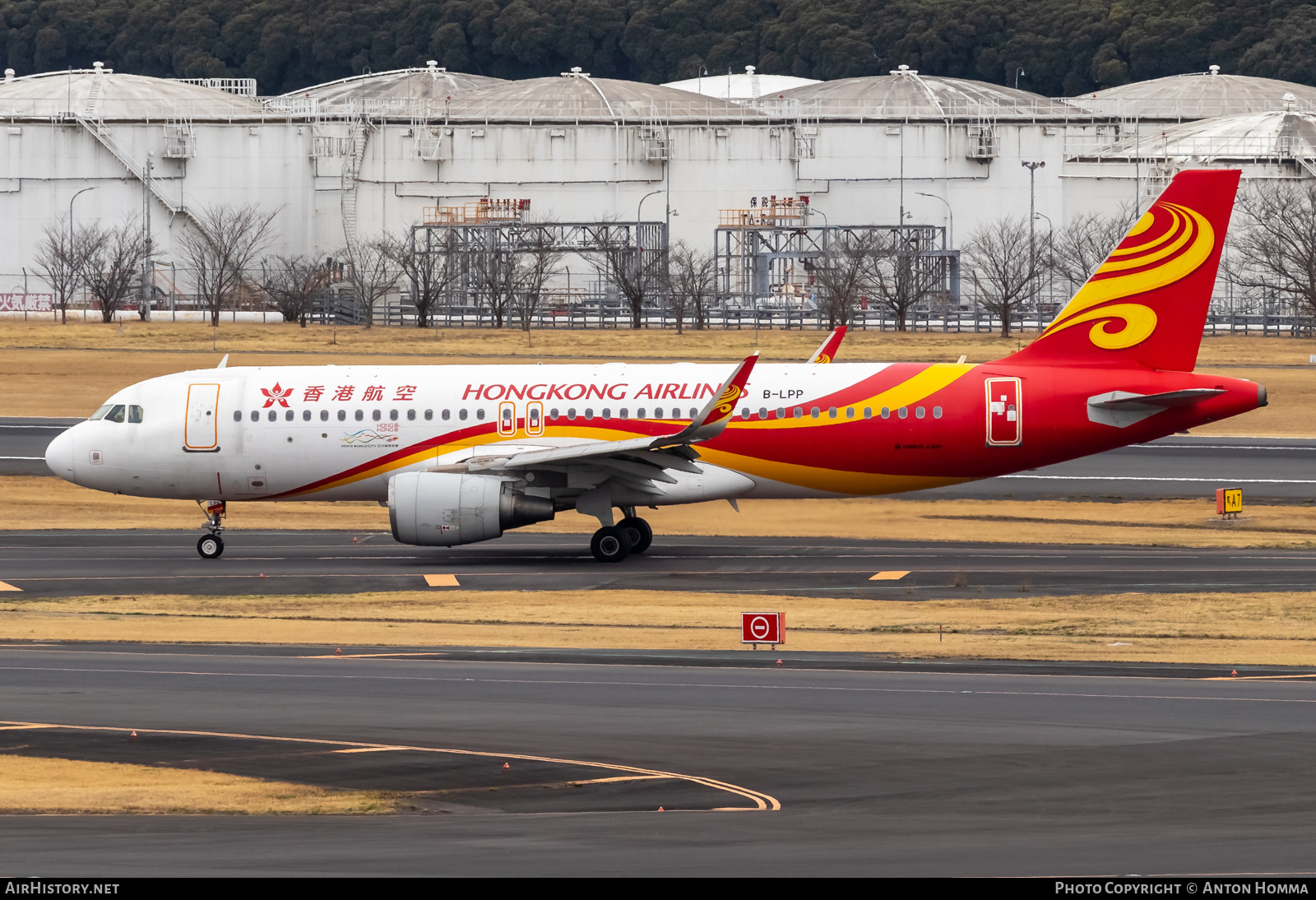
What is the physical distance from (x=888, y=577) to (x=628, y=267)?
85.9 metres

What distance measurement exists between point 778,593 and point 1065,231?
9383cm

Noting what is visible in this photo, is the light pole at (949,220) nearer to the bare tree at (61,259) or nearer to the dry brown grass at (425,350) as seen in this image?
the dry brown grass at (425,350)

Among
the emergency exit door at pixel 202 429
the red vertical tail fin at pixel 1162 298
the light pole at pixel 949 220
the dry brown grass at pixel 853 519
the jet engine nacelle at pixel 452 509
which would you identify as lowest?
the dry brown grass at pixel 853 519

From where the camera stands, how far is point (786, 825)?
16.0 m

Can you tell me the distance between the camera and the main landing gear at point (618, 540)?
3791cm

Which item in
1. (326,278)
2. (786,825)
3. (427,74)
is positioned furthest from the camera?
(427,74)

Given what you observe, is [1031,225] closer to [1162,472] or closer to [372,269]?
[372,269]

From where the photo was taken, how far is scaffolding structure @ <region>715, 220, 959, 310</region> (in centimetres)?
11956

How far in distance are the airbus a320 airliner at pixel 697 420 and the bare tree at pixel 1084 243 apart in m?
74.0

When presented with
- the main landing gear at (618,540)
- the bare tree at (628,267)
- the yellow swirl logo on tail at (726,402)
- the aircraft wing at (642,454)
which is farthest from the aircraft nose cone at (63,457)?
the bare tree at (628,267)

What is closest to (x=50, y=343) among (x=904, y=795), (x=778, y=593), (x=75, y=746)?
(x=778, y=593)

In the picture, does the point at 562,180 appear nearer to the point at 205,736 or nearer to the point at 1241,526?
the point at 1241,526

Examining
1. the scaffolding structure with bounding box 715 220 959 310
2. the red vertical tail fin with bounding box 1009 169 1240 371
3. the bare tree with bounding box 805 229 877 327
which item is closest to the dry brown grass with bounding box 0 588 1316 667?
the red vertical tail fin with bounding box 1009 169 1240 371

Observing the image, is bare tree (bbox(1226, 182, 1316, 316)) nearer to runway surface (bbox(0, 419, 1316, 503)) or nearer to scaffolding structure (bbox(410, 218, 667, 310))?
scaffolding structure (bbox(410, 218, 667, 310))
